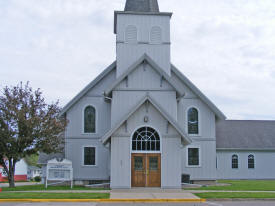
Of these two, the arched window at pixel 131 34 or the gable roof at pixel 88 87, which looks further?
the gable roof at pixel 88 87

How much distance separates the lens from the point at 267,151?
4238 centimetres

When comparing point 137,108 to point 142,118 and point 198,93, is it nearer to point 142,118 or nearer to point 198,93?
point 142,118

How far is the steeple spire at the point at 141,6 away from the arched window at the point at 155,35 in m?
1.73

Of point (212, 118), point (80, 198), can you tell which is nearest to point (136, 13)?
point (212, 118)

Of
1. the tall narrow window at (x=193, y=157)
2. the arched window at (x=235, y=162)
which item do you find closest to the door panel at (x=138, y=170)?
the tall narrow window at (x=193, y=157)

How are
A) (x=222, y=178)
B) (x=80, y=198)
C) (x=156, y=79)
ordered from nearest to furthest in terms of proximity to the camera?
1. (x=80, y=198)
2. (x=156, y=79)
3. (x=222, y=178)

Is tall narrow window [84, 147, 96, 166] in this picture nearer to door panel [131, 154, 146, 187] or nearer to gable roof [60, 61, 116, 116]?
gable roof [60, 61, 116, 116]

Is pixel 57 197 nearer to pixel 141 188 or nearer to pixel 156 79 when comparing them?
pixel 141 188

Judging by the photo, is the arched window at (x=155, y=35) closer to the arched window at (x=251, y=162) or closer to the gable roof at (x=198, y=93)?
the gable roof at (x=198, y=93)

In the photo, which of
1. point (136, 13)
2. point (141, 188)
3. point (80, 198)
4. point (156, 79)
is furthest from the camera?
point (136, 13)

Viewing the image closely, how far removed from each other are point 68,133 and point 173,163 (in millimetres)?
10057

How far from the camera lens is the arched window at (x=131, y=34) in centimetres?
2994

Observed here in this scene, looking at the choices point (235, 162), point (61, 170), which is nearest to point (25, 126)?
point (61, 170)

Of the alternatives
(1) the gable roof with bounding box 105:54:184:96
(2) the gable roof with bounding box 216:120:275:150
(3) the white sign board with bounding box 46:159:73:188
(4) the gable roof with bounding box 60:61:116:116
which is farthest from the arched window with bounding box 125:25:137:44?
(2) the gable roof with bounding box 216:120:275:150
